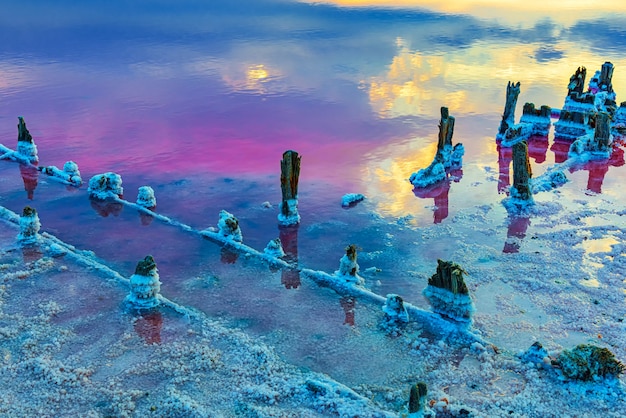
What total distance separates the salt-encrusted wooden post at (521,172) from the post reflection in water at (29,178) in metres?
23.9

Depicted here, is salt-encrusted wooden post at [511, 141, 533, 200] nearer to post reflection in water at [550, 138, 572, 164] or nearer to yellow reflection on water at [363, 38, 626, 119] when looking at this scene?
post reflection in water at [550, 138, 572, 164]

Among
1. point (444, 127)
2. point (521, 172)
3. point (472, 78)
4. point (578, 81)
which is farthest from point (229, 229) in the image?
point (472, 78)

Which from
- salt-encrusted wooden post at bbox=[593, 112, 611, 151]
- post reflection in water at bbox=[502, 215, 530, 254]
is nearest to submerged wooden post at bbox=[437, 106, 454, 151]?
post reflection in water at bbox=[502, 215, 530, 254]

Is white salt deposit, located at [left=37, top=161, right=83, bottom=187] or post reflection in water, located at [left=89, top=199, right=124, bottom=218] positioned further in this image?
white salt deposit, located at [left=37, top=161, right=83, bottom=187]

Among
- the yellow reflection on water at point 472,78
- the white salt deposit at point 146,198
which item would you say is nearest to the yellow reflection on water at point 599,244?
the white salt deposit at point 146,198

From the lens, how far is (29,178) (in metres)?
31.8

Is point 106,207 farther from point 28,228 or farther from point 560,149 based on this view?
point 560,149

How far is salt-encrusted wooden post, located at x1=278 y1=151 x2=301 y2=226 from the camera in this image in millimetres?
25078

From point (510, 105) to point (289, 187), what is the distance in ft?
58.5

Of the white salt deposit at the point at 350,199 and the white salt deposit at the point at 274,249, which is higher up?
the white salt deposit at the point at 350,199

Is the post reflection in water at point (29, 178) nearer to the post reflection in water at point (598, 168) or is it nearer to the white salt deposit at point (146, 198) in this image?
the white salt deposit at point (146, 198)

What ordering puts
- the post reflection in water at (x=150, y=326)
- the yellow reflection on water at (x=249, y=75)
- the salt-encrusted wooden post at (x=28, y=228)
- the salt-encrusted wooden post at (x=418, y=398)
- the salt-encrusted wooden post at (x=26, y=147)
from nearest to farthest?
the salt-encrusted wooden post at (x=418, y=398) → the post reflection in water at (x=150, y=326) → the salt-encrusted wooden post at (x=28, y=228) → the salt-encrusted wooden post at (x=26, y=147) → the yellow reflection on water at (x=249, y=75)

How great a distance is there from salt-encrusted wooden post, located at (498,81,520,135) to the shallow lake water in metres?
1.59

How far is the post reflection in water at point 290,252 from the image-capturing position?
22.0m
